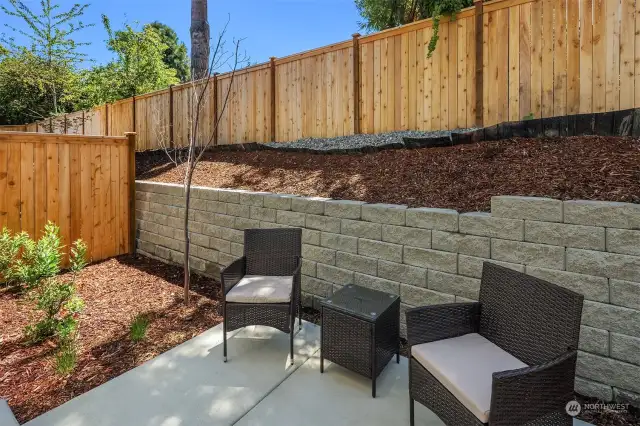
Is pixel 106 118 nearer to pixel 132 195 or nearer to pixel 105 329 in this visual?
pixel 132 195

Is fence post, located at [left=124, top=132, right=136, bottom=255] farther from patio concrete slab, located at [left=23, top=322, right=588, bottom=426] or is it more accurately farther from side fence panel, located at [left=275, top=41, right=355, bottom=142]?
patio concrete slab, located at [left=23, top=322, right=588, bottom=426]

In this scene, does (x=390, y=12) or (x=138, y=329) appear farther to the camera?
(x=390, y=12)

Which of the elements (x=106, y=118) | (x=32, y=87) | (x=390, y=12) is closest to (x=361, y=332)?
(x=390, y=12)

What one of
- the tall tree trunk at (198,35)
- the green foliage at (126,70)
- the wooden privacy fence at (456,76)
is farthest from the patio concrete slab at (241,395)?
the green foliage at (126,70)

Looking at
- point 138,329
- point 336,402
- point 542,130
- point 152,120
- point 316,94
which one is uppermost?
point 152,120

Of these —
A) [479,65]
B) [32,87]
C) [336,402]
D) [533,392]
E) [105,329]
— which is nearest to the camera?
[533,392]

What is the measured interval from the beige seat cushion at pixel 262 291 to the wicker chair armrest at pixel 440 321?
109 cm

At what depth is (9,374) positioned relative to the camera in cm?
262

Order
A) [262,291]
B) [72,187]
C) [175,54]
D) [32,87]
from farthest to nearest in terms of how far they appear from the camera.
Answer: [175,54] → [32,87] → [72,187] → [262,291]

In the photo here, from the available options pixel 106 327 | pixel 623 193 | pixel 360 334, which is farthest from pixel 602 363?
pixel 106 327

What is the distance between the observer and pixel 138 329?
314 centimetres

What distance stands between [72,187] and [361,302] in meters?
4.72

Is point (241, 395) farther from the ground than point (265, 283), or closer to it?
closer to it

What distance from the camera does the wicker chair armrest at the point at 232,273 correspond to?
2893 mm
